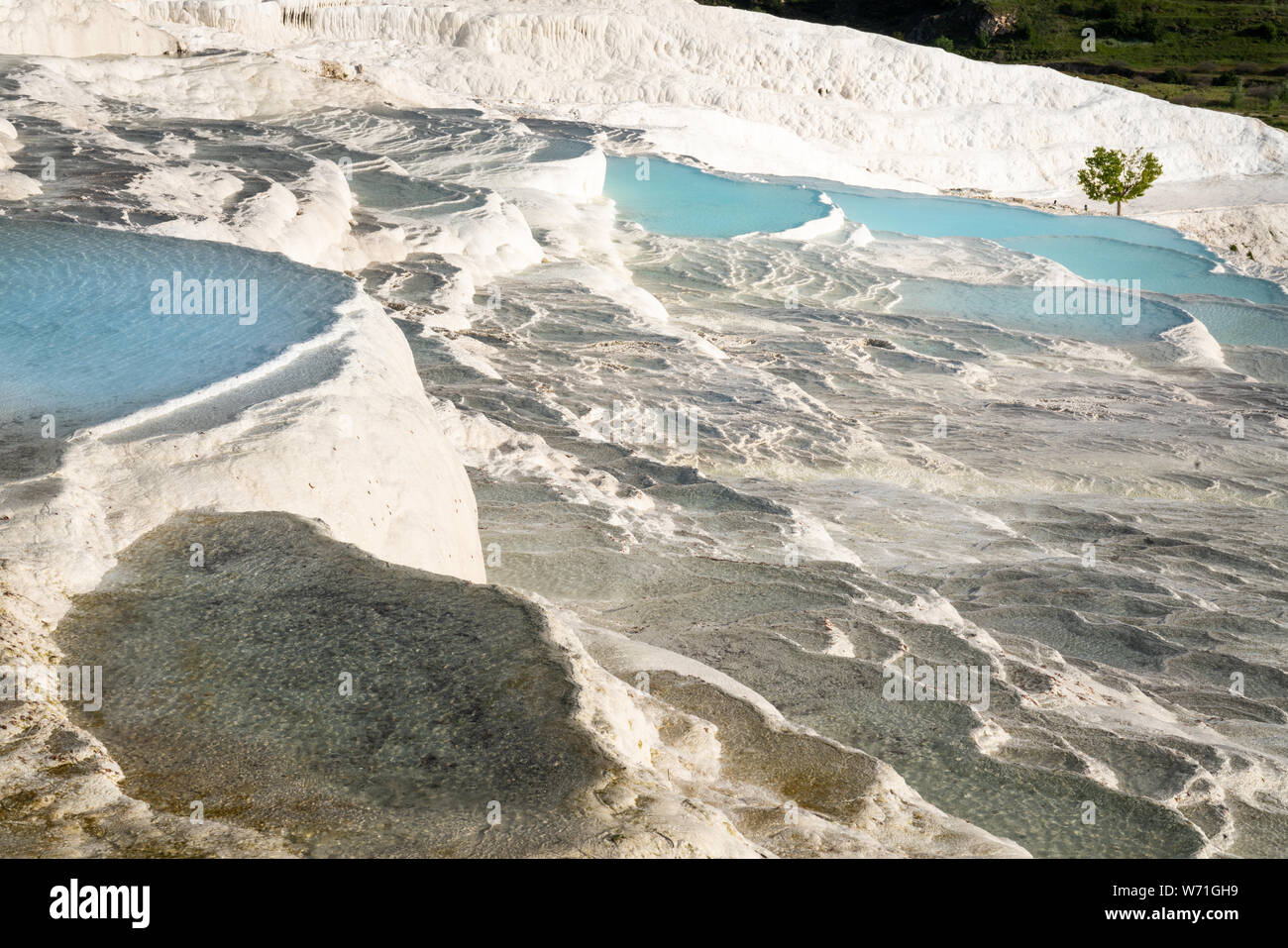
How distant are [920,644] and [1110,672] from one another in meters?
0.82

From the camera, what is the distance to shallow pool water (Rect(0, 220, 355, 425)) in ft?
11.4

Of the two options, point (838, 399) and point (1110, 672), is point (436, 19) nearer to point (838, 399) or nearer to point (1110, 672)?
point (838, 399)

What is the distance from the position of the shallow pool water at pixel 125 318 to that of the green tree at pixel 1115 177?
1979cm

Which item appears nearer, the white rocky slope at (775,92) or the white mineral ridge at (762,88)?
the white rocky slope at (775,92)

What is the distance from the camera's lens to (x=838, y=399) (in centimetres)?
795

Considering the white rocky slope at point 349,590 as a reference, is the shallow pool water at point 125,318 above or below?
above

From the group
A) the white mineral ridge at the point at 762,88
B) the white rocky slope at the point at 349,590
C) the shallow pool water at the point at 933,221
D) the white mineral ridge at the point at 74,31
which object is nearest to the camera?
the white rocky slope at the point at 349,590

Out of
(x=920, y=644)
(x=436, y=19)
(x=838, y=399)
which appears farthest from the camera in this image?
(x=436, y=19)

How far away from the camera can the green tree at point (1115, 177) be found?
21.3 m

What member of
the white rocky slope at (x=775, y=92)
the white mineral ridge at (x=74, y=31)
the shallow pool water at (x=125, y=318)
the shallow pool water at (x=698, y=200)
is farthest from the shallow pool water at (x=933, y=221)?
the shallow pool water at (x=125, y=318)

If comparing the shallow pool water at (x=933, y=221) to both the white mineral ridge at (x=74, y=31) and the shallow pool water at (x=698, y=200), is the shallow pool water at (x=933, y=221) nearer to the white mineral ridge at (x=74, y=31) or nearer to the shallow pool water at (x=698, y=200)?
the shallow pool water at (x=698, y=200)

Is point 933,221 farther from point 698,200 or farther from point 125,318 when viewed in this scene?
point 125,318
